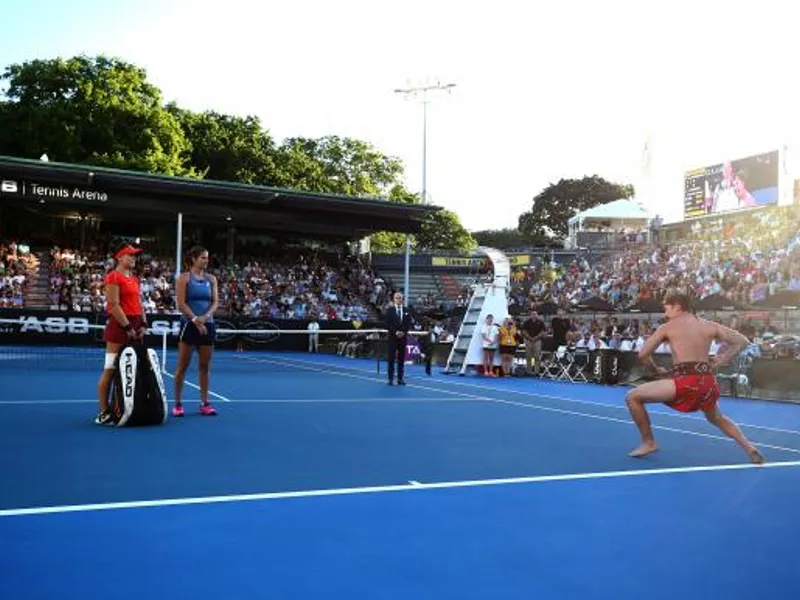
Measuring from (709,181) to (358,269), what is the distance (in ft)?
72.5

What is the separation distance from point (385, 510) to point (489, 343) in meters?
14.4

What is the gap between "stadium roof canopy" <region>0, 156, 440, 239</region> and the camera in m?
29.3

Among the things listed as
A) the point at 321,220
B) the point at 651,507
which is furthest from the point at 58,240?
the point at 651,507

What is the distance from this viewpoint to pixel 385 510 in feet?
15.8

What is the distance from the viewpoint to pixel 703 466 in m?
6.70

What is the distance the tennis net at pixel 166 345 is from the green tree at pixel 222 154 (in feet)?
76.0

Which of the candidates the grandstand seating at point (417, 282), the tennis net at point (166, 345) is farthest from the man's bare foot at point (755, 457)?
the grandstand seating at point (417, 282)

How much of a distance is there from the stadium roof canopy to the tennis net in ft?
18.9

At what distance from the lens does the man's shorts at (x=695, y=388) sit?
6676 millimetres

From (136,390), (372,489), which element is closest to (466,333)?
(136,390)

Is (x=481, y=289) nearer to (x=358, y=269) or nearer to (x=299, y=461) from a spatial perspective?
(x=299, y=461)

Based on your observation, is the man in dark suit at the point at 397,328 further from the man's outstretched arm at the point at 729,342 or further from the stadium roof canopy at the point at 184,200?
the stadium roof canopy at the point at 184,200

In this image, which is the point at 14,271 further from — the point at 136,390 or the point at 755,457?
the point at 755,457

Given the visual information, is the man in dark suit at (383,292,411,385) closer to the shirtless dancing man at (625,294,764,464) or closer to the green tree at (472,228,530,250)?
the shirtless dancing man at (625,294,764,464)
